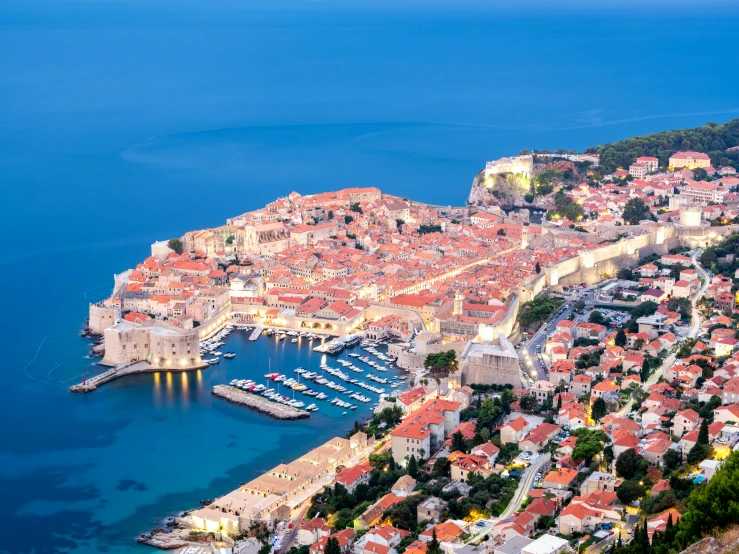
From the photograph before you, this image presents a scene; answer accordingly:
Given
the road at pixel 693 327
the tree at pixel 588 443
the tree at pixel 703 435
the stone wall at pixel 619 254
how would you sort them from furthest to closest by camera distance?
the stone wall at pixel 619 254
the road at pixel 693 327
the tree at pixel 588 443
the tree at pixel 703 435

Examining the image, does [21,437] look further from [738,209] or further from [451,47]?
[451,47]

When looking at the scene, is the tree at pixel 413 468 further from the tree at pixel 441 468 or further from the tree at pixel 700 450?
the tree at pixel 700 450

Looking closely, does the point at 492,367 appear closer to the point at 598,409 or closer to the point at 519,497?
the point at 598,409

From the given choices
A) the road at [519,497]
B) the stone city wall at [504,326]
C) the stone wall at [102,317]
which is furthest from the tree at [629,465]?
the stone wall at [102,317]

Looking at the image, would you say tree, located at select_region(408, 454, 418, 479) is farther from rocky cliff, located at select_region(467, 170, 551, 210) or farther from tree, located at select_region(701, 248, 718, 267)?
rocky cliff, located at select_region(467, 170, 551, 210)

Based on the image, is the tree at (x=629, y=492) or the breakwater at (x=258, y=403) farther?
the breakwater at (x=258, y=403)

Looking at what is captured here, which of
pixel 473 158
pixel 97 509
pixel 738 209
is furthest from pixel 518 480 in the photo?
pixel 473 158
